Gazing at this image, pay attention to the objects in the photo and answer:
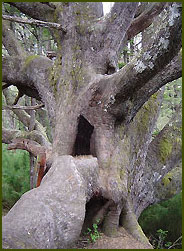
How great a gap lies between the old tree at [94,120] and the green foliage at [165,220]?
1.27 meters

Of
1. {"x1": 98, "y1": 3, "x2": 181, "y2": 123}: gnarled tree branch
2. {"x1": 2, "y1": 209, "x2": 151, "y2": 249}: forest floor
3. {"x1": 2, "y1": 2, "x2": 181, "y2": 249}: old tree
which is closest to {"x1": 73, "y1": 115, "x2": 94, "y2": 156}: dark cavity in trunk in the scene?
{"x1": 2, "y1": 2, "x2": 181, "y2": 249}: old tree

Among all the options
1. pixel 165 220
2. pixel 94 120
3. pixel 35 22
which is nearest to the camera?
pixel 35 22

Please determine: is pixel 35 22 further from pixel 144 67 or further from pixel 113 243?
pixel 113 243

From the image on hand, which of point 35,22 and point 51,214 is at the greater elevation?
point 35,22

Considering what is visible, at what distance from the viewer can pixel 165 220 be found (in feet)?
19.4

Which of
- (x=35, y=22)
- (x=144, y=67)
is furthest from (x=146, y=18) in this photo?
(x=144, y=67)

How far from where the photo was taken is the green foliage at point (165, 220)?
18.7ft

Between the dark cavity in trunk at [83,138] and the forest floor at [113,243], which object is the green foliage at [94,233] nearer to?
the forest floor at [113,243]

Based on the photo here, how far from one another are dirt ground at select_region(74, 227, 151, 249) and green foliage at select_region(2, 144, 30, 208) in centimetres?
483

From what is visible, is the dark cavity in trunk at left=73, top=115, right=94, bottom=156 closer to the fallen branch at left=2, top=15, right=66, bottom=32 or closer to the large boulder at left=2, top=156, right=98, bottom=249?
the large boulder at left=2, top=156, right=98, bottom=249

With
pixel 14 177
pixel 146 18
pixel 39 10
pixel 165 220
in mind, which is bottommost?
pixel 165 220

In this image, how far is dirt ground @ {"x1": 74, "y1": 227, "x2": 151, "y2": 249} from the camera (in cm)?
286

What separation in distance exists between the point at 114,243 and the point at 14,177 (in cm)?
589

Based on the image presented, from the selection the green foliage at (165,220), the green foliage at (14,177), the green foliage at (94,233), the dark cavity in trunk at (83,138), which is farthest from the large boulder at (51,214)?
the green foliage at (14,177)
